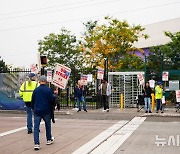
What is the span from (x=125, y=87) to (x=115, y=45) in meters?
16.2

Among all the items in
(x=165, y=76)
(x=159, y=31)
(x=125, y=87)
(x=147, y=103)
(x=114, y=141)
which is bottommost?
(x=114, y=141)

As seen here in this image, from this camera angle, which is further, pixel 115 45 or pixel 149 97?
pixel 115 45

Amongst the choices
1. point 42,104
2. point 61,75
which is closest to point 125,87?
point 61,75

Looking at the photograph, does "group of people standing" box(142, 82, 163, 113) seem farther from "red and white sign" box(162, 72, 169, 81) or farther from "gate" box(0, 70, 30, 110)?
"gate" box(0, 70, 30, 110)

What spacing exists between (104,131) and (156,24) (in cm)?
6399

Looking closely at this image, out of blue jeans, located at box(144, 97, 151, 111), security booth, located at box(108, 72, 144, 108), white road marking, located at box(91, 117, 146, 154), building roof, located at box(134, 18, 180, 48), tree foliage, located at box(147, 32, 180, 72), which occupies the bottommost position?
white road marking, located at box(91, 117, 146, 154)

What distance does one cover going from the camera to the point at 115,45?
41906 millimetres

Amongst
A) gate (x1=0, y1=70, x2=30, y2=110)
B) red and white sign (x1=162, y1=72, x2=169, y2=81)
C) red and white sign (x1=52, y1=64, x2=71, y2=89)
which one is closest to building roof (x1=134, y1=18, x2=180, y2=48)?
red and white sign (x1=162, y1=72, x2=169, y2=81)

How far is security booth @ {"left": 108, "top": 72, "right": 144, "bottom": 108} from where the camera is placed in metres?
26.0

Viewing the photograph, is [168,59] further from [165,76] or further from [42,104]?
[42,104]

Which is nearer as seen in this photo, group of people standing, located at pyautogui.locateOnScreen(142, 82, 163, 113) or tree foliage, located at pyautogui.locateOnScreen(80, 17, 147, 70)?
group of people standing, located at pyautogui.locateOnScreen(142, 82, 163, 113)

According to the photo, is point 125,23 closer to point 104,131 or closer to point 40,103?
point 104,131

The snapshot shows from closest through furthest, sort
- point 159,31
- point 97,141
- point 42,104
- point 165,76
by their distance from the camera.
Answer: point 42,104, point 97,141, point 165,76, point 159,31

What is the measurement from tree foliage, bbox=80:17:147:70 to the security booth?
1440cm
